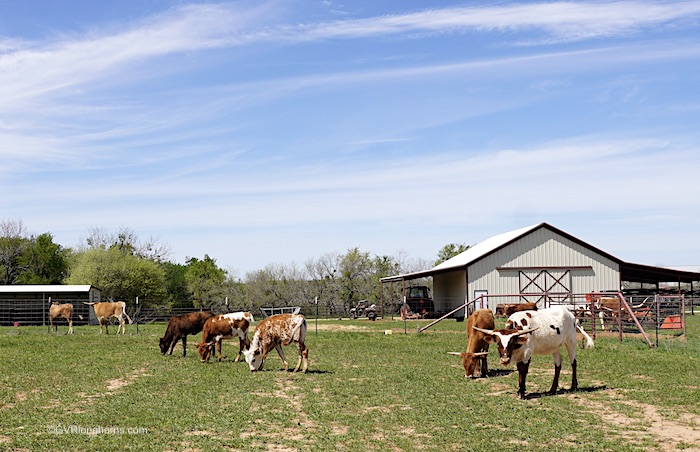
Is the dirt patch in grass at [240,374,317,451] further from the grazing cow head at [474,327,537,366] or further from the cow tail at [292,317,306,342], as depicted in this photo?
the grazing cow head at [474,327,537,366]

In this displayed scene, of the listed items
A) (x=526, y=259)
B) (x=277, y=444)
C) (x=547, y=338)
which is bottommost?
(x=277, y=444)

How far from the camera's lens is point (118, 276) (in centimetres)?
5831

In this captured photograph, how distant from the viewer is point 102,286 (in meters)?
57.8

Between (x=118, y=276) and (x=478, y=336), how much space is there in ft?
157

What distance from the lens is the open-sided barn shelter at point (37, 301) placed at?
44.7m

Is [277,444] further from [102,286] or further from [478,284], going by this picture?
[102,286]

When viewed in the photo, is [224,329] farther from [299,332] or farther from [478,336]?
[478,336]

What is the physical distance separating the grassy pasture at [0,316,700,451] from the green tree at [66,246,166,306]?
39.0 metres

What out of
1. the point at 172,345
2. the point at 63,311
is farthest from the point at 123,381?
the point at 63,311

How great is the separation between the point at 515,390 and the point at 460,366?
3781 millimetres

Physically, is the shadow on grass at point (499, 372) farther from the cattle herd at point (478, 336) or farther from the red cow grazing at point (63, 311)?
the red cow grazing at point (63, 311)

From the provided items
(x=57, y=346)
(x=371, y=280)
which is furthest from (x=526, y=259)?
(x=57, y=346)

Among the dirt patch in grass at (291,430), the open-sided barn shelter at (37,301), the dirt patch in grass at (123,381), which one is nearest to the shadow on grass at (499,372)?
the dirt patch in grass at (291,430)

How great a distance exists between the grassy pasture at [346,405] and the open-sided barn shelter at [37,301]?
2662cm
